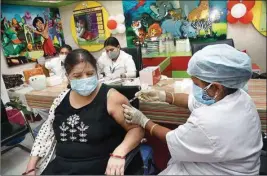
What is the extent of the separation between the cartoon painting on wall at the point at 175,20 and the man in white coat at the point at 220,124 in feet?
→ 9.64

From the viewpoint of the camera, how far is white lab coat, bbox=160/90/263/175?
0.81 m

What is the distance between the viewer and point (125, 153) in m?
1.08

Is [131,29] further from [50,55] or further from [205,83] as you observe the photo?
[205,83]

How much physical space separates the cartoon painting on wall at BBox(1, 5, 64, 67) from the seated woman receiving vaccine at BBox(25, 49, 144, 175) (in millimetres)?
2667

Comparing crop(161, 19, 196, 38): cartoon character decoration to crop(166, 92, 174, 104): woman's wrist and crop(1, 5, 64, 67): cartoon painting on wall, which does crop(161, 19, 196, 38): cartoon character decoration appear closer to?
crop(1, 5, 64, 67): cartoon painting on wall

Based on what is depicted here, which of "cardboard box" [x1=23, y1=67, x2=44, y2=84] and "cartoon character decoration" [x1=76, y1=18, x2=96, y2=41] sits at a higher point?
"cartoon character decoration" [x1=76, y1=18, x2=96, y2=41]

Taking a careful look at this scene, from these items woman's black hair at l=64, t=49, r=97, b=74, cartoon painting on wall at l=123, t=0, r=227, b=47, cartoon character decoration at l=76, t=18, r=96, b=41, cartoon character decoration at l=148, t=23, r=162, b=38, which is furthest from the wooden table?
cartoon character decoration at l=76, t=18, r=96, b=41

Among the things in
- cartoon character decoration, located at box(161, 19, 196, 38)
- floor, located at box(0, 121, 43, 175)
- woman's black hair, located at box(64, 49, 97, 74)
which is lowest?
floor, located at box(0, 121, 43, 175)

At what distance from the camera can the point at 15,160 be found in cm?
235

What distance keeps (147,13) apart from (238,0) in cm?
158

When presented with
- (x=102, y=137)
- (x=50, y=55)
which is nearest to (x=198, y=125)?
(x=102, y=137)

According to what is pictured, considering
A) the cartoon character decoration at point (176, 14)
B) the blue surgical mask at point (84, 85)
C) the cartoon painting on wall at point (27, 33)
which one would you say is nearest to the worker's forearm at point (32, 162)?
the blue surgical mask at point (84, 85)

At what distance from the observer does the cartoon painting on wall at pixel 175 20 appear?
11.3 ft

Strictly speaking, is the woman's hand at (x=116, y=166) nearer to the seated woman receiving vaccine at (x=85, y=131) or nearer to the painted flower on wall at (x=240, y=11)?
the seated woman receiving vaccine at (x=85, y=131)
